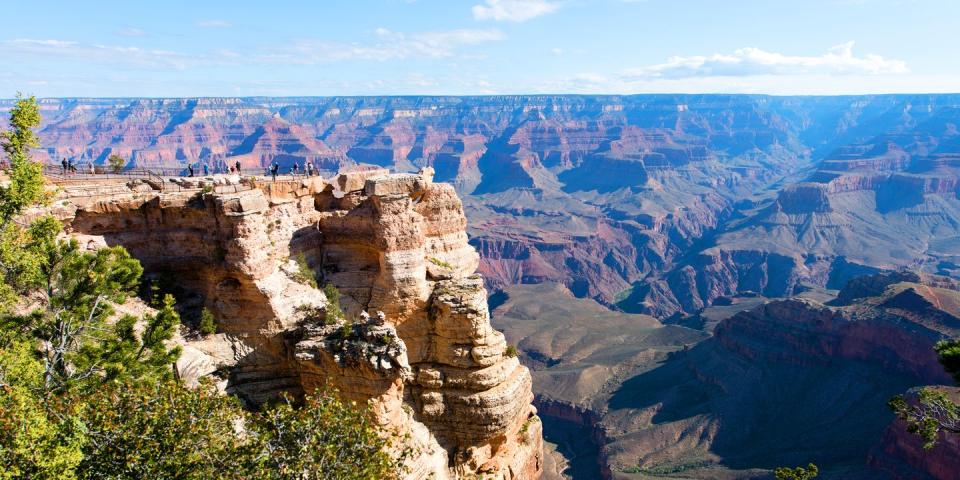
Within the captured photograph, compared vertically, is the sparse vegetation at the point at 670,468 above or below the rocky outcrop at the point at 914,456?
below

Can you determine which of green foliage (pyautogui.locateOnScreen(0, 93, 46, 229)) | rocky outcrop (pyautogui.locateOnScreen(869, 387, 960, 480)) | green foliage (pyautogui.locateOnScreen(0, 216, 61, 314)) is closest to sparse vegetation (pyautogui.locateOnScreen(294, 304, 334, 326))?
green foliage (pyautogui.locateOnScreen(0, 216, 61, 314))

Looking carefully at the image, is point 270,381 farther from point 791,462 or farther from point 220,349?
point 791,462

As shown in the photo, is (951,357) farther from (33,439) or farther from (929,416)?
(33,439)

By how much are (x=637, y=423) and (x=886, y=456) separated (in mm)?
24869

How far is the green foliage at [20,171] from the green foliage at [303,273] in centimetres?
1006

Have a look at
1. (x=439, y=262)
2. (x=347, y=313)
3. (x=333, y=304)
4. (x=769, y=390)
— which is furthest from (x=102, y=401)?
(x=769, y=390)

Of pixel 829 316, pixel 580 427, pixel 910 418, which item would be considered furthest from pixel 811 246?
pixel 910 418

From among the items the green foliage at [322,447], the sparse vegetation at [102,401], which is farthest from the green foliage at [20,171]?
the green foliage at [322,447]

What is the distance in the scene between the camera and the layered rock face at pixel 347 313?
70.8ft

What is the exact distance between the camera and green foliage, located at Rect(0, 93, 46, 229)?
15438mm

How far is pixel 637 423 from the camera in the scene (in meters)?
67.8

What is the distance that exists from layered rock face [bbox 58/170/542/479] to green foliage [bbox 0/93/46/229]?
6.36 m

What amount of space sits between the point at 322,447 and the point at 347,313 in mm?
10996

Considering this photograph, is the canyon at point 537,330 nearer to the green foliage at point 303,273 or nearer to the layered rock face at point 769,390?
the green foliage at point 303,273
